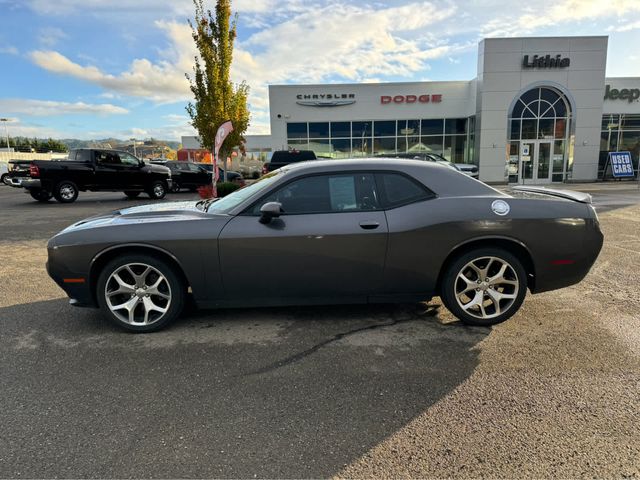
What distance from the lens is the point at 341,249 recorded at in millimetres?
3750

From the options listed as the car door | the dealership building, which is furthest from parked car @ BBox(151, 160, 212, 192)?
the car door

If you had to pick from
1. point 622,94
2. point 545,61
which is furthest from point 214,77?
point 622,94

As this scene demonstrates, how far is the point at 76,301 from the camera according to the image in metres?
3.92

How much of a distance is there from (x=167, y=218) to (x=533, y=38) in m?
24.9

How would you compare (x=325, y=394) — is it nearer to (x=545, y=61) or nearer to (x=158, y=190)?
(x=158, y=190)

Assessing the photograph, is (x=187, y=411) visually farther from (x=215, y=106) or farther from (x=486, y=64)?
(x=486, y=64)

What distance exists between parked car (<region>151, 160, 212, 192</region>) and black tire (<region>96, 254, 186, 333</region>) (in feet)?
56.0

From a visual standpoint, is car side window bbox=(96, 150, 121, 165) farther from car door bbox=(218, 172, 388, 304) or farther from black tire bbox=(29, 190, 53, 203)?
car door bbox=(218, 172, 388, 304)

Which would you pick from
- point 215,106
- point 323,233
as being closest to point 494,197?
point 323,233

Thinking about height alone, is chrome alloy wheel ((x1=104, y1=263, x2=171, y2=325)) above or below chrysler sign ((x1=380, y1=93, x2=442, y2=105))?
below

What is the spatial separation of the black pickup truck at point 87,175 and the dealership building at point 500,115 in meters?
11.8

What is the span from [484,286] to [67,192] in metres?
16.1

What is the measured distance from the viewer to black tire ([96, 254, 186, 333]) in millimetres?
3811

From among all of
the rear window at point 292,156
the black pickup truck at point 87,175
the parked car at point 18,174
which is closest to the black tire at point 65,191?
the black pickup truck at point 87,175
